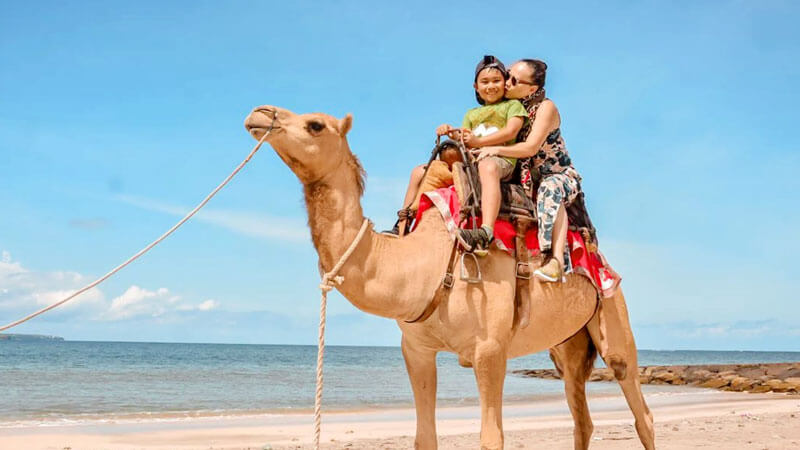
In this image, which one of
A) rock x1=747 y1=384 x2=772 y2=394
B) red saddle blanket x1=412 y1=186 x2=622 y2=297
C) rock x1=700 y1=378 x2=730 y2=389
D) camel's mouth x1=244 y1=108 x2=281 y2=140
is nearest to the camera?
camel's mouth x1=244 y1=108 x2=281 y2=140

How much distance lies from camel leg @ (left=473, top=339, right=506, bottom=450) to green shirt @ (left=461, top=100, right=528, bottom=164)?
1.24 meters

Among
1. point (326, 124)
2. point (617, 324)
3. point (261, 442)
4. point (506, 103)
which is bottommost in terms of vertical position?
point (261, 442)

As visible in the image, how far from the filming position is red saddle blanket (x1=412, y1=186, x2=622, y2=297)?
4.79 m

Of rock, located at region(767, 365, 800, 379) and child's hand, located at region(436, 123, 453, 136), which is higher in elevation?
child's hand, located at region(436, 123, 453, 136)

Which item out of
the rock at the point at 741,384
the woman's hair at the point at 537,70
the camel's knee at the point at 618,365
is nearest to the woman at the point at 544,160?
the woman's hair at the point at 537,70

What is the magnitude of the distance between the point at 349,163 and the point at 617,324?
268 centimetres

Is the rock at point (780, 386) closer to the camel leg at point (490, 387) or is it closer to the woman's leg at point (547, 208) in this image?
the woman's leg at point (547, 208)

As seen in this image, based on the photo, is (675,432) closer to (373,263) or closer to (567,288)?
(567,288)

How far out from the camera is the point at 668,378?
35.2m

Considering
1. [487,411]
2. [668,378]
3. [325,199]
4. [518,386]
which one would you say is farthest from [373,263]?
[668,378]

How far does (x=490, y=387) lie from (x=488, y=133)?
165 centimetres

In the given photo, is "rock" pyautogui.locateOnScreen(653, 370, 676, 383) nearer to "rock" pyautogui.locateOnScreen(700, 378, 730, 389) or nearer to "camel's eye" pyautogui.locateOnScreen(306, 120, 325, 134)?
"rock" pyautogui.locateOnScreen(700, 378, 730, 389)

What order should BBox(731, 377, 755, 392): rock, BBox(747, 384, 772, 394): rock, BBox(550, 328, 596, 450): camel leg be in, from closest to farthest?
BBox(550, 328, 596, 450): camel leg < BBox(747, 384, 772, 394): rock < BBox(731, 377, 755, 392): rock

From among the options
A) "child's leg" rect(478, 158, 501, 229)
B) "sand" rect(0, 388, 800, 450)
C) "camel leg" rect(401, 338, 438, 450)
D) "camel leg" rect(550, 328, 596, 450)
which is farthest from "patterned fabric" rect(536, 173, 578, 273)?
"sand" rect(0, 388, 800, 450)
